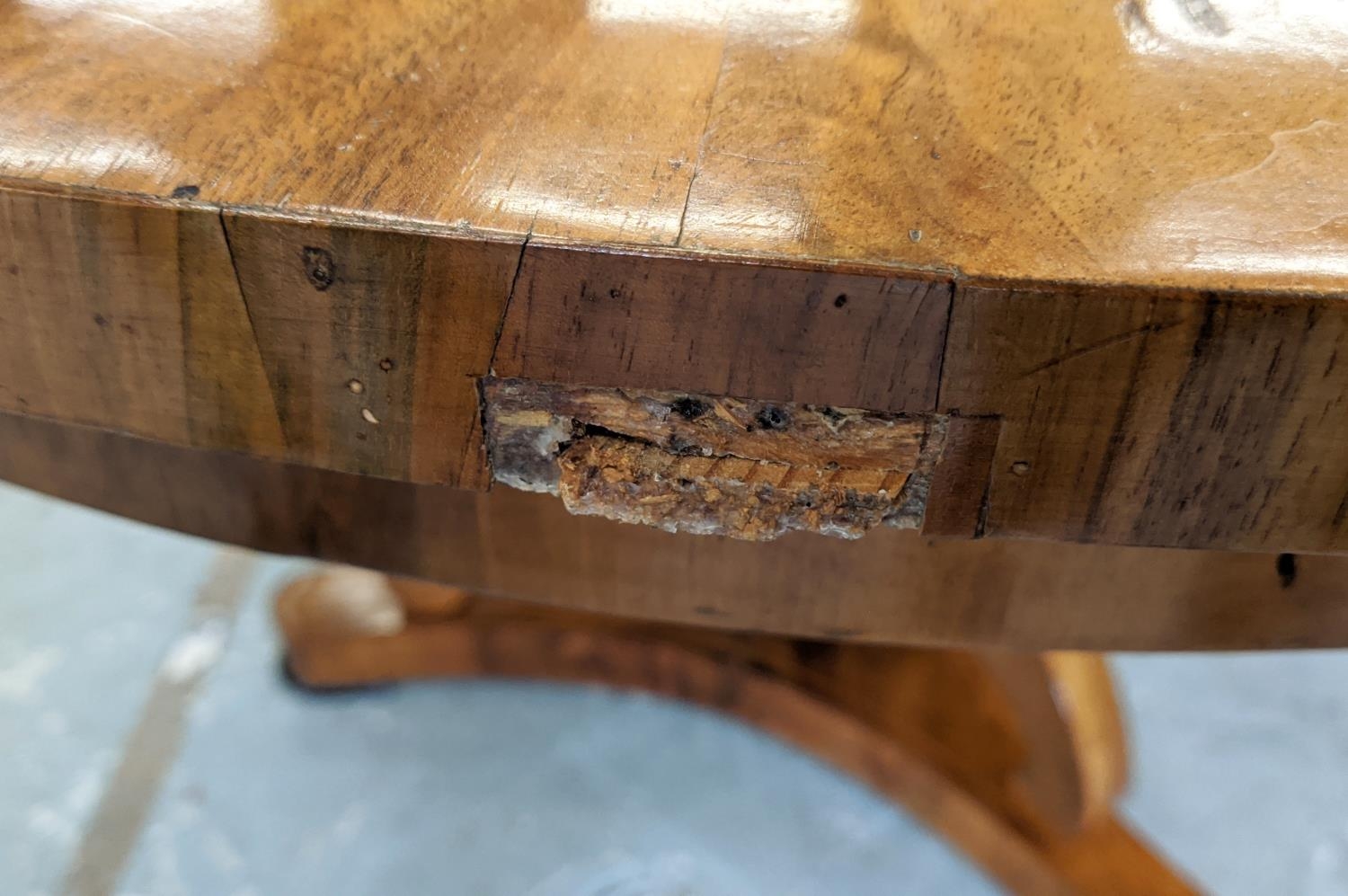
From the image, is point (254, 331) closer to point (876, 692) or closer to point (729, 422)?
point (729, 422)

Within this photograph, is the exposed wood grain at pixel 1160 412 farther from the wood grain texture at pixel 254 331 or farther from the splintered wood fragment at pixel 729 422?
the wood grain texture at pixel 254 331

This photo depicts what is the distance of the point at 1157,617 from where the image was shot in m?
0.48

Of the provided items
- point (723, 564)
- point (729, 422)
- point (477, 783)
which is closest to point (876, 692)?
point (477, 783)

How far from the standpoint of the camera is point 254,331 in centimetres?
41

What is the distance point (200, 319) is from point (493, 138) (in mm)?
130

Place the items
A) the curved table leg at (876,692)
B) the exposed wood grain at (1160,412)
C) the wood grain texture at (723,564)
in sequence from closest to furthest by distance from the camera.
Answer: the exposed wood grain at (1160,412)
the wood grain texture at (723,564)
the curved table leg at (876,692)

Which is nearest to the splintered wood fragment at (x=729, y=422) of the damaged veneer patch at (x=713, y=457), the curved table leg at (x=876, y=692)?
the damaged veneer patch at (x=713, y=457)

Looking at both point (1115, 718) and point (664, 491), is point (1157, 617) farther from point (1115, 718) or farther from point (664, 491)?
point (1115, 718)

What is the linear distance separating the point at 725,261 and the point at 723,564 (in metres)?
0.18

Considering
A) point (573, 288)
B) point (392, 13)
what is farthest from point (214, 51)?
point (573, 288)

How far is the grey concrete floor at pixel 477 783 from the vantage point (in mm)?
866

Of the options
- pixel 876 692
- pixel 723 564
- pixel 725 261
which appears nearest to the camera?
pixel 725 261

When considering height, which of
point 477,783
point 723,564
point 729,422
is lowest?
point 477,783

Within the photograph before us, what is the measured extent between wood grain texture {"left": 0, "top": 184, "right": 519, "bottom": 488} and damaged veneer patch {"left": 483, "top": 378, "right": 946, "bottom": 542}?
26 mm
